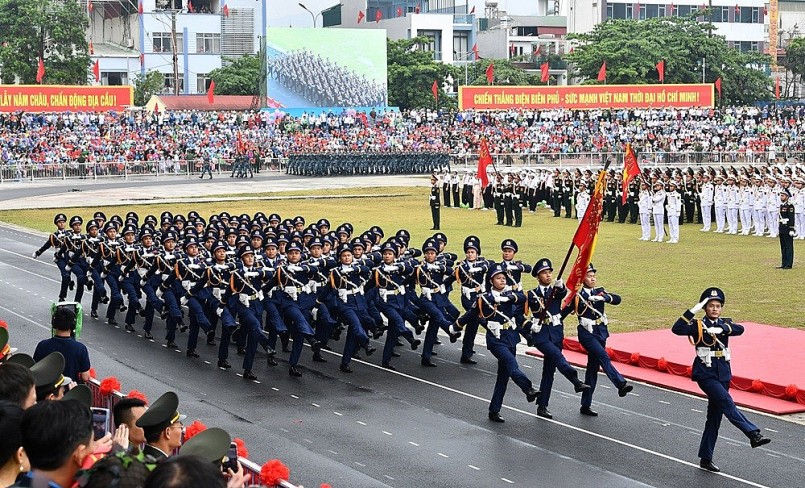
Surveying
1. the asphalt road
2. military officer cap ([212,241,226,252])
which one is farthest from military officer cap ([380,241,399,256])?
military officer cap ([212,241,226,252])

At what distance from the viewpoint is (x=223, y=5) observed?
86875 mm

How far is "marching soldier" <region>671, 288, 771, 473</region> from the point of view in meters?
10.7

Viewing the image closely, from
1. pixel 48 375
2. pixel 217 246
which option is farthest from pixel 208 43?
pixel 48 375

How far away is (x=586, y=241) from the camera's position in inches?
481

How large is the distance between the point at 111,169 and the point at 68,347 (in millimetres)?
49165

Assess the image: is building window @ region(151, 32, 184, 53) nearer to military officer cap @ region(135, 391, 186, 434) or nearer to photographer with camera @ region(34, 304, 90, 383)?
photographer with camera @ region(34, 304, 90, 383)

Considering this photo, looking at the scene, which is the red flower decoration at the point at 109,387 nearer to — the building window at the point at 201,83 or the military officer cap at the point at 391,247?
the military officer cap at the point at 391,247

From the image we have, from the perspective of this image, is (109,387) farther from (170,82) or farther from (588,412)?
(170,82)

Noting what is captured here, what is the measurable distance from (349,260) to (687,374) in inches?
180

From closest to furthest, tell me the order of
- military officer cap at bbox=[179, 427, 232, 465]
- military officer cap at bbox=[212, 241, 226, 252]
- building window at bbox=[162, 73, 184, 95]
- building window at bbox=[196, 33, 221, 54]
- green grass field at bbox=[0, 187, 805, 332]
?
military officer cap at bbox=[179, 427, 232, 465] < military officer cap at bbox=[212, 241, 226, 252] < green grass field at bbox=[0, 187, 805, 332] < building window at bbox=[162, 73, 184, 95] < building window at bbox=[196, 33, 221, 54]

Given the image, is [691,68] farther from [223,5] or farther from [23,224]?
[23,224]

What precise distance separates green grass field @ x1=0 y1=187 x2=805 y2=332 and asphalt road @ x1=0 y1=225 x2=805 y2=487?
14.3 feet

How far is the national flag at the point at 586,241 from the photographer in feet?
40.0

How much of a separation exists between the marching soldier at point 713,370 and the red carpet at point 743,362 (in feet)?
6.11
